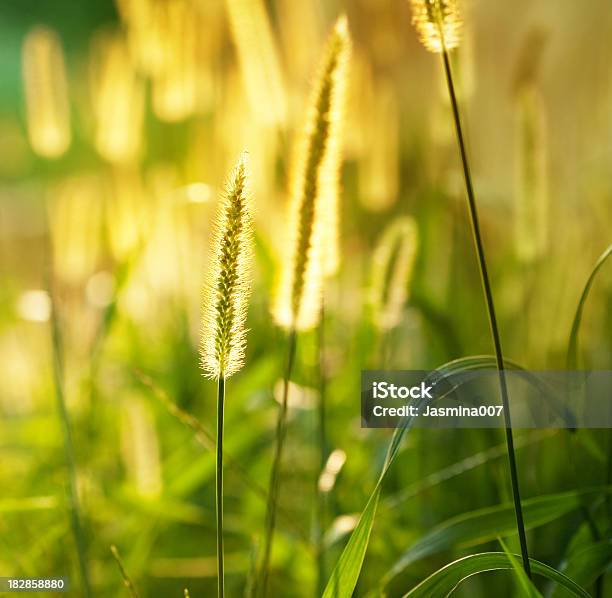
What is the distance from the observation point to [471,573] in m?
0.44

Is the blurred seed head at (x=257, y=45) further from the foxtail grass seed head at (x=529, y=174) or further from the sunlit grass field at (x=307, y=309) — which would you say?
the foxtail grass seed head at (x=529, y=174)

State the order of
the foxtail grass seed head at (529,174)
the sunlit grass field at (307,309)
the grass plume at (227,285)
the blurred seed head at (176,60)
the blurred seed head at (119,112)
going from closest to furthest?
1. the grass plume at (227,285)
2. the sunlit grass field at (307,309)
3. the foxtail grass seed head at (529,174)
4. the blurred seed head at (176,60)
5. the blurred seed head at (119,112)

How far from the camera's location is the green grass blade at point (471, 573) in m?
0.42

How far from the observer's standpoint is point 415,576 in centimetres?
70

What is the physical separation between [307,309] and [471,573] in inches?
7.4

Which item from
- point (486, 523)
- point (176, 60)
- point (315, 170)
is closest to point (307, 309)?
point (315, 170)

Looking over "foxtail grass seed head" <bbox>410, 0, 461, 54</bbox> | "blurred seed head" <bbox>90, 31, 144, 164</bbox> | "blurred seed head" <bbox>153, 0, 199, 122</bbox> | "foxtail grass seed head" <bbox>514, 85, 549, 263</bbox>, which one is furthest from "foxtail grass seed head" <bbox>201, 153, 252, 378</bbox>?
"blurred seed head" <bbox>90, 31, 144, 164</bbox>

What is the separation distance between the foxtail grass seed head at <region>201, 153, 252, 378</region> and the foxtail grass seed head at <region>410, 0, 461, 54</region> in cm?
12

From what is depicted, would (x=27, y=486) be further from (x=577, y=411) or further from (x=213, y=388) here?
(x=577, y=411)

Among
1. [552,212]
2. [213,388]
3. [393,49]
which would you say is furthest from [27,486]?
[552,212]

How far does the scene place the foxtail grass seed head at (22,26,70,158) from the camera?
94 cm

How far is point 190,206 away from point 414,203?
36cm

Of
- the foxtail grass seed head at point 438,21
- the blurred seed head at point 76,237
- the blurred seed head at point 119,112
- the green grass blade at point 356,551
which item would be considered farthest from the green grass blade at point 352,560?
the blurred seed head at point 119,112

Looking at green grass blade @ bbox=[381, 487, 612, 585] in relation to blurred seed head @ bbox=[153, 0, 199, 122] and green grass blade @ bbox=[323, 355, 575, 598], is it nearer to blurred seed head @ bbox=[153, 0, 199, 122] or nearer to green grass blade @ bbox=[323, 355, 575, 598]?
green grass blade @ bbox=[323, 355, 575, 598]
